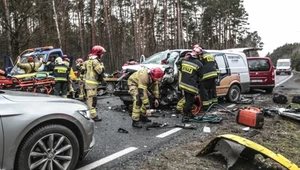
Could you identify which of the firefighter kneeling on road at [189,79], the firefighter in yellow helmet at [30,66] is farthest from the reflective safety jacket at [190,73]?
the firefighter in yellow helmet at [30,66]

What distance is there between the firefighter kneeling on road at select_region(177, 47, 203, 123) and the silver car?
3.65 meters

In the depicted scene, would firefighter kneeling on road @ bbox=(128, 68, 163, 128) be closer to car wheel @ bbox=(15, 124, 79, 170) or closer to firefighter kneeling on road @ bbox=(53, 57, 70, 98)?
car wheel @ bbox=(15, 124, 79, 170)

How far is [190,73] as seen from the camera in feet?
22.7

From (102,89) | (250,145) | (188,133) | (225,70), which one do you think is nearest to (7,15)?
(102,89)

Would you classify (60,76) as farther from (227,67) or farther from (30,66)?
(227,67)

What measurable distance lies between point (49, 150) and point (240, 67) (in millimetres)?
8131

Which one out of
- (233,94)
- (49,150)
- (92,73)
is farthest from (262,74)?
(49,150)

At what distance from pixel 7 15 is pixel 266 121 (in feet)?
45.3

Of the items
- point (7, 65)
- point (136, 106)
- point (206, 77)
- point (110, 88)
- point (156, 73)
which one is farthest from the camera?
point (110, 88)

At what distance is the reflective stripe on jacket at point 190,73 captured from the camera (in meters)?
6.89

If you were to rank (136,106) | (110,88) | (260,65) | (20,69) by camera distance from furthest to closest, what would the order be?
1. (110,88)
2. (260,65)
3. (20,69)
4. (136,106)

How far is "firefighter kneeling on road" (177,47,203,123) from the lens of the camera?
6.89 m

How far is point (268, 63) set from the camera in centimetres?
1266

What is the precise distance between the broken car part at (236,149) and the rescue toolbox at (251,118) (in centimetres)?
218
